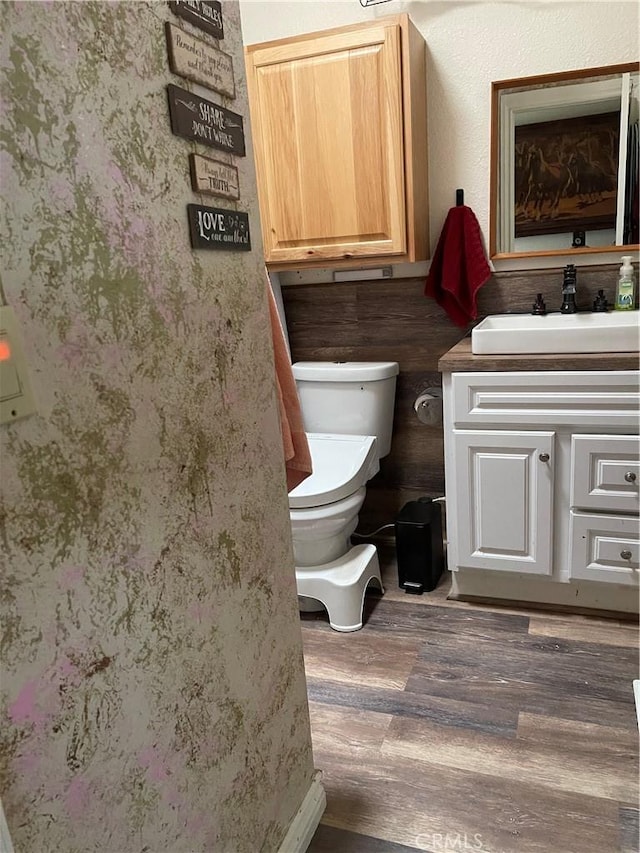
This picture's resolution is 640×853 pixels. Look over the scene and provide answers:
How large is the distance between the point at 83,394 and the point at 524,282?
1.87 metres

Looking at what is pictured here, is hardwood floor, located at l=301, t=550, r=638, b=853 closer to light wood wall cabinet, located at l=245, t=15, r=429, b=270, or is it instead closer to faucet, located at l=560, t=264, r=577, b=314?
faucet, located at l=560, t=264, r=577, b=314

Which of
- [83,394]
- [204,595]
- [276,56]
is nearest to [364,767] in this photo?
[204,595]

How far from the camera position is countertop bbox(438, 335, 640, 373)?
177 centimetres

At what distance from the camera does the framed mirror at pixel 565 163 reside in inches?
81.4

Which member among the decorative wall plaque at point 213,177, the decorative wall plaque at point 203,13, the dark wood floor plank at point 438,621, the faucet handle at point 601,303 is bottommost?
the dark wood floor plank at point 438,621

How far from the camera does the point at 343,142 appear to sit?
2107mm

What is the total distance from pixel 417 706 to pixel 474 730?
0.16m

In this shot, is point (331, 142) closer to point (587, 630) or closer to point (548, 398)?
point (548, 398)

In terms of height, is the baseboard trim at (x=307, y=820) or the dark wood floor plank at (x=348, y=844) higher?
the baseboard trim at (x=307, y=820)

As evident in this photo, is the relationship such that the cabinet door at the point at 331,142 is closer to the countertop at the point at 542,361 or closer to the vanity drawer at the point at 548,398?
the countertop at the point at 542,361

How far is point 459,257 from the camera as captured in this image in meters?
2.23

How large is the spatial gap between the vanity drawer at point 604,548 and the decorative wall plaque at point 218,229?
139 centimetres

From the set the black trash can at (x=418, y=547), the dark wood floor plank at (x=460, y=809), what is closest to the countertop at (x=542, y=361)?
the black trash can at (x=418, y=547)

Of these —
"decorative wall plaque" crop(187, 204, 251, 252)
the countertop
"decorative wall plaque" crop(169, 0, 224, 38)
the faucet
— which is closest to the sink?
the countertop
